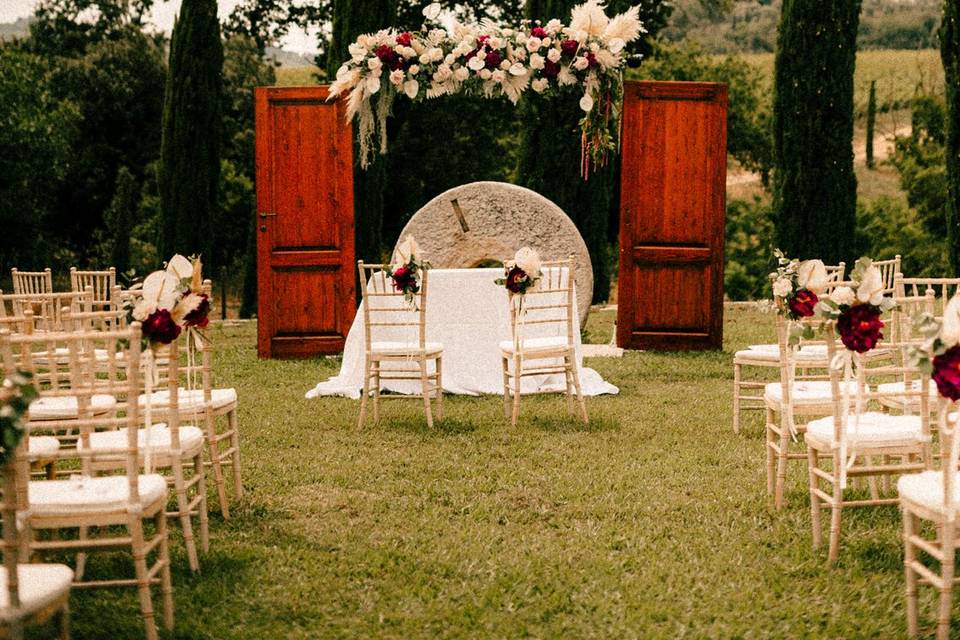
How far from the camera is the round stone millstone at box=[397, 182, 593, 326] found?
9.41 metres

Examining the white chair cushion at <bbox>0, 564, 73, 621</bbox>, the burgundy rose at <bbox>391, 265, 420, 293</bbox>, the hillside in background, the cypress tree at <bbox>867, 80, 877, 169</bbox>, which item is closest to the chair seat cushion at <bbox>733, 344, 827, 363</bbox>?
the burgundy rose at <bbox>391, 265, 420, 293</bbox>

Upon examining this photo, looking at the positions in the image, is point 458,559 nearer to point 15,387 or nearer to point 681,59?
point 15,387

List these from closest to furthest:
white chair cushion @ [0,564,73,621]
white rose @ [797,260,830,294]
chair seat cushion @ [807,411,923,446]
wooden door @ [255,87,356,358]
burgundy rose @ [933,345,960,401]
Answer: white chair cushion @ [0,564,73,621]
burgundy rose @ [933,345,960,401]
chair seat cushion @ [807,411,923,446]
white rose @ [797,260,830,294]
wooden door @ [255,87,356,358]

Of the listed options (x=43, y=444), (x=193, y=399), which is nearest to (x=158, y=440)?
(x=43, y=444)

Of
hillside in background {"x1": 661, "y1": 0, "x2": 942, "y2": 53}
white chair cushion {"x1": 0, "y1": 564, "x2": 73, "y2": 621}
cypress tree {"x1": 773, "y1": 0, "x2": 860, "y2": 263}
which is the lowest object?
white chair cushion {"x1": 0, "y1": 564, "x2": 73, "y2": 621}

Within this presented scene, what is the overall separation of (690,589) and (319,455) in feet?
8.98

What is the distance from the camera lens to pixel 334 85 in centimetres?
881

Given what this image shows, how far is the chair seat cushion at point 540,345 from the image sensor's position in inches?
265

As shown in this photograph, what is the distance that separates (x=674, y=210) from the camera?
9984 mm

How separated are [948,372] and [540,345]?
4033 mm

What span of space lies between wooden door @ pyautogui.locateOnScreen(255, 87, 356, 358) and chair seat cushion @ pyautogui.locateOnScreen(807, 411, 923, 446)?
6.29 m

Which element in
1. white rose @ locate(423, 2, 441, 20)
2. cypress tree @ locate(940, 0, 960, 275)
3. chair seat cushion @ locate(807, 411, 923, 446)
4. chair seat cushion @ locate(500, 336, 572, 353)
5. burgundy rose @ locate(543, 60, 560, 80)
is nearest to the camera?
chair seat cushion @ locate(807, 411, 923, 446)

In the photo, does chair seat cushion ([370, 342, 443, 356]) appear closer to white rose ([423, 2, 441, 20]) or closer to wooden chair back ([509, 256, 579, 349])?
wooden chair back ([509, 256, 579, 349])

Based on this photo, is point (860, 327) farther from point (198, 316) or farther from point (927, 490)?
point (198, 316)
